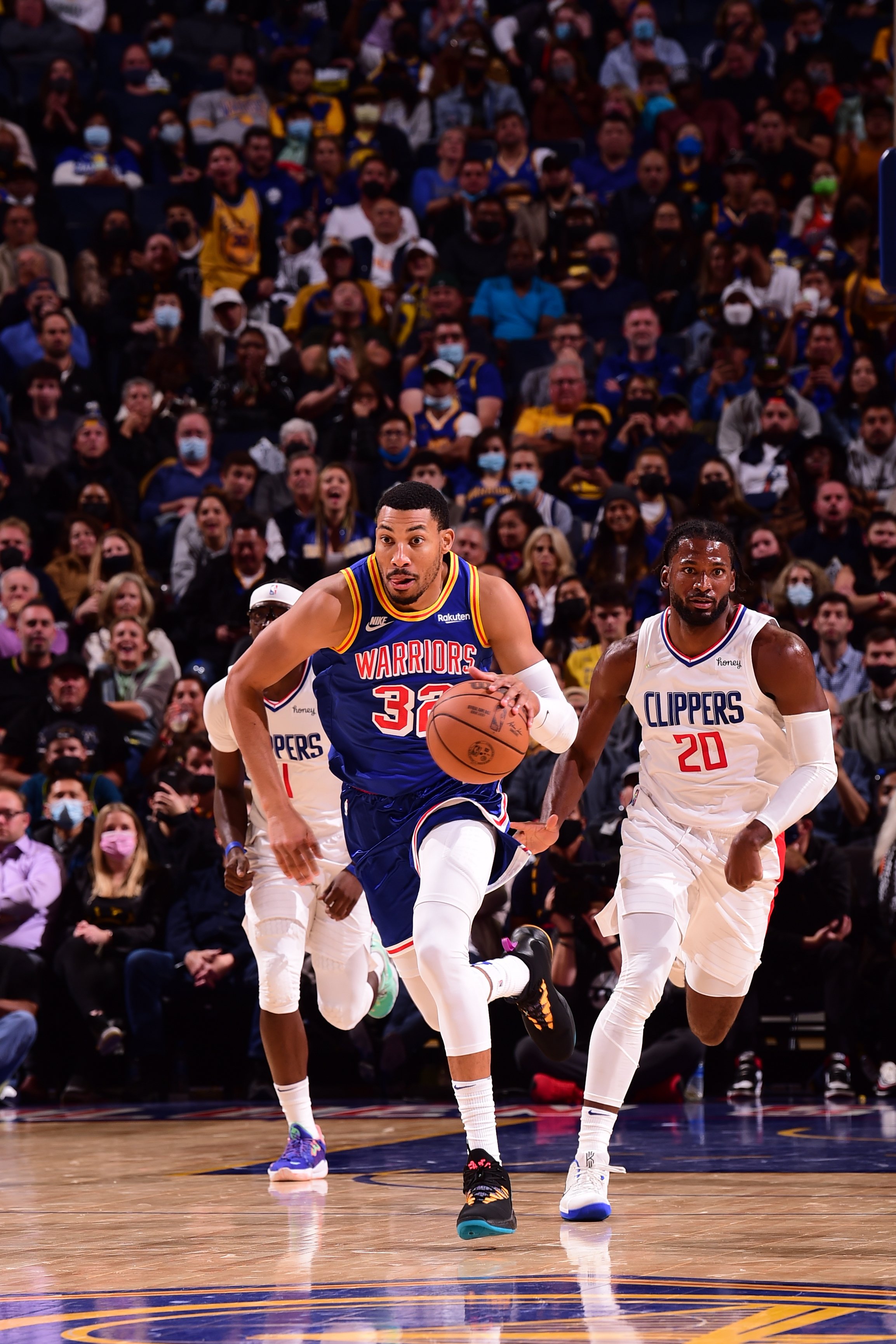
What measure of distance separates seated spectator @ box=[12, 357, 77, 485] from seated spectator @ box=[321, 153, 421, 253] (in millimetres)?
2867

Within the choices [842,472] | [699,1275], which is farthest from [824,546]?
[699,1275]

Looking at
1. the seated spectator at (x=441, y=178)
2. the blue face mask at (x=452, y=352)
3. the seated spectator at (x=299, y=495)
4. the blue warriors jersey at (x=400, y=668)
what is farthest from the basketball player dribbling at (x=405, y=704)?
the seated spectator at (x=441, y=178)

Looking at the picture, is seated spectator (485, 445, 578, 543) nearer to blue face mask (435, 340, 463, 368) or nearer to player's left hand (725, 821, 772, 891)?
blue face mask (435, 340, 463, 368)

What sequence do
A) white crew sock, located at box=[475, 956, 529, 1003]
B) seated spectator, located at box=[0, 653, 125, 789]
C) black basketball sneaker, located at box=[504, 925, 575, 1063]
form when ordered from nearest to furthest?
white crew sock, located at box=[475, 956, 529, 1003]
black basketball sneaker, located at box=[504, 925, 575, 1063]
seated spectator, located at box=[0, 653, 125, 789]

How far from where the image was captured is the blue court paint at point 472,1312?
11.6 ft

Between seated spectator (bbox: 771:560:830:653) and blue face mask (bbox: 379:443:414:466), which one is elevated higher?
blue face mask (bbox: 379:443:414:466)

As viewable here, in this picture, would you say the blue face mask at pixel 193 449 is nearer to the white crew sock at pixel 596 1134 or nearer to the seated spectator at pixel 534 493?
the seated spectator at pixel 534 493

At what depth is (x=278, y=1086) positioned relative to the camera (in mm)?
6531

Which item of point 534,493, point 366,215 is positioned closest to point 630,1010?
point 534,493

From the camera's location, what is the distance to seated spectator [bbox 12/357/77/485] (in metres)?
13.3

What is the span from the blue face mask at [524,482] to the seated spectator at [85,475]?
110 inches

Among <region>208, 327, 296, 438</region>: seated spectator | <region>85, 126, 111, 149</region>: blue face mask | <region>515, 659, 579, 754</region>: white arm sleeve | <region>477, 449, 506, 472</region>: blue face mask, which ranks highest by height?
<region>85, 126, 111, 149</region>: blue face mask

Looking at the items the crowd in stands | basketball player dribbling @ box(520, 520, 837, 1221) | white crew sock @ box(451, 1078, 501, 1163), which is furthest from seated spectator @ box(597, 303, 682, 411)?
white crew sock @ box(451, 1078, 501, 1163)

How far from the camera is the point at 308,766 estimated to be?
6.86 m
